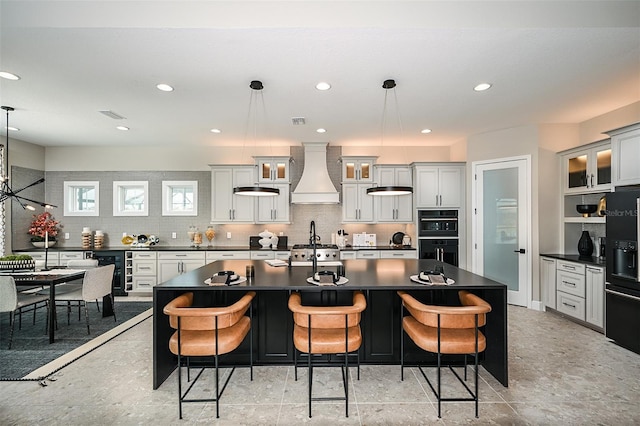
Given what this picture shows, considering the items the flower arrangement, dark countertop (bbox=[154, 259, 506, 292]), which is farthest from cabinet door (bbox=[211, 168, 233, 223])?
the flower arrangement

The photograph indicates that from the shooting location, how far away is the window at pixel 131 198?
247 inches

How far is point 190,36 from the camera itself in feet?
8.04

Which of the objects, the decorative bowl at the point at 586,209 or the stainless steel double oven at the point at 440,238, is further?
the stainless steel double oven at the point at 440,238

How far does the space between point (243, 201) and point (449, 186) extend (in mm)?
4005

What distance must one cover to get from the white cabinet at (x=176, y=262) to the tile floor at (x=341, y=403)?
257cm

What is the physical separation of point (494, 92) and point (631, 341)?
3104mm

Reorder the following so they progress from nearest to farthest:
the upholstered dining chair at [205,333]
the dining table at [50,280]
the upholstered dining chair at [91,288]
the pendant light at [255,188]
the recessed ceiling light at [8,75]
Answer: the upholstered dining chair at [205,333], the recessed ceiling light at [8,75], the pendant light at [255,188], the dining table at [50,280], the upholstered dining chair at [91,288]

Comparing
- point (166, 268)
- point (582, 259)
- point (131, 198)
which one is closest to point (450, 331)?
point (582, 259)

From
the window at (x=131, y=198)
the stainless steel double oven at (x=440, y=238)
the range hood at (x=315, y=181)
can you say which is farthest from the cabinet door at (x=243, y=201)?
the stainless steel double oven at (x=440, y=238)

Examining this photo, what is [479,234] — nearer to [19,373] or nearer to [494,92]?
[494,92]

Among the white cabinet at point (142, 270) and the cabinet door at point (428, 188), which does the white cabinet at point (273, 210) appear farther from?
the cabinet door at point (428, 188)

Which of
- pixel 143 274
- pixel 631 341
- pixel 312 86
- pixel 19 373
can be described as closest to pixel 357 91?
pixel 312 86

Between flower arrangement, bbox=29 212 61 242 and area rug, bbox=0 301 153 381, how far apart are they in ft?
6.06

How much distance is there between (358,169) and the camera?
5.91 m
